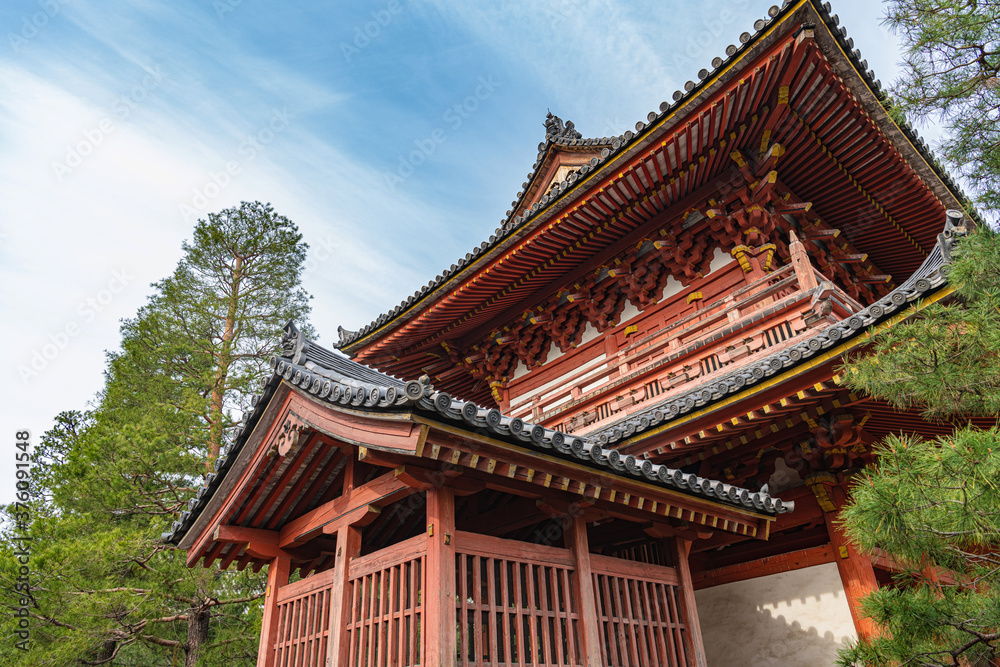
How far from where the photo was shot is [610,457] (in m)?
4.71

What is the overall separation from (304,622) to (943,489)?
15.9ft

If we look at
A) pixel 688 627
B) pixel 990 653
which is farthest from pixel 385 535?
pixel 990 653

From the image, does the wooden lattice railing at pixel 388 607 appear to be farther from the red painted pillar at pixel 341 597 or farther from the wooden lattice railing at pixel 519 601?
the wooden lattice railing at pixel 519 601

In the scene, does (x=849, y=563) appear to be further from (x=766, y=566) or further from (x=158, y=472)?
(x=158, y=472)

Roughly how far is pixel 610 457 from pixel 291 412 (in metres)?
2.66

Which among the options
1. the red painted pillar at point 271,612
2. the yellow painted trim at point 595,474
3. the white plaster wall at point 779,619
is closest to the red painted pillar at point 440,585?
the yellow painted trim at point 595,474

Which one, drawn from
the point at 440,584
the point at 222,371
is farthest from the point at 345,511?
the point at 222,371

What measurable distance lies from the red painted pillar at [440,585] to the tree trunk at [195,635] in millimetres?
10244

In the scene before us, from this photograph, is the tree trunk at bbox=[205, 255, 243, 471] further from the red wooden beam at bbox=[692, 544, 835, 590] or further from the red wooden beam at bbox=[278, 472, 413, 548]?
the red wooden beam at bbox=[692, 544, 835, 590]

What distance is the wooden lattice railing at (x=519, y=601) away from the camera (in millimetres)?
4195

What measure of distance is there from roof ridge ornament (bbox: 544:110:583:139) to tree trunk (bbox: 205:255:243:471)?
9262 millimetres

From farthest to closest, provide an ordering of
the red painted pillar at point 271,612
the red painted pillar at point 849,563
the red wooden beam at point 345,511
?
the red painted pillar at point 849,563, the red painted pillar at point 271,612, the red wooden beam at point 345,511

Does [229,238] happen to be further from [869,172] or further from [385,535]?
[869,172]

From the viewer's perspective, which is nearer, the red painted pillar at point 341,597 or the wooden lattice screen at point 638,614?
the red painted pillar at point 341,597
